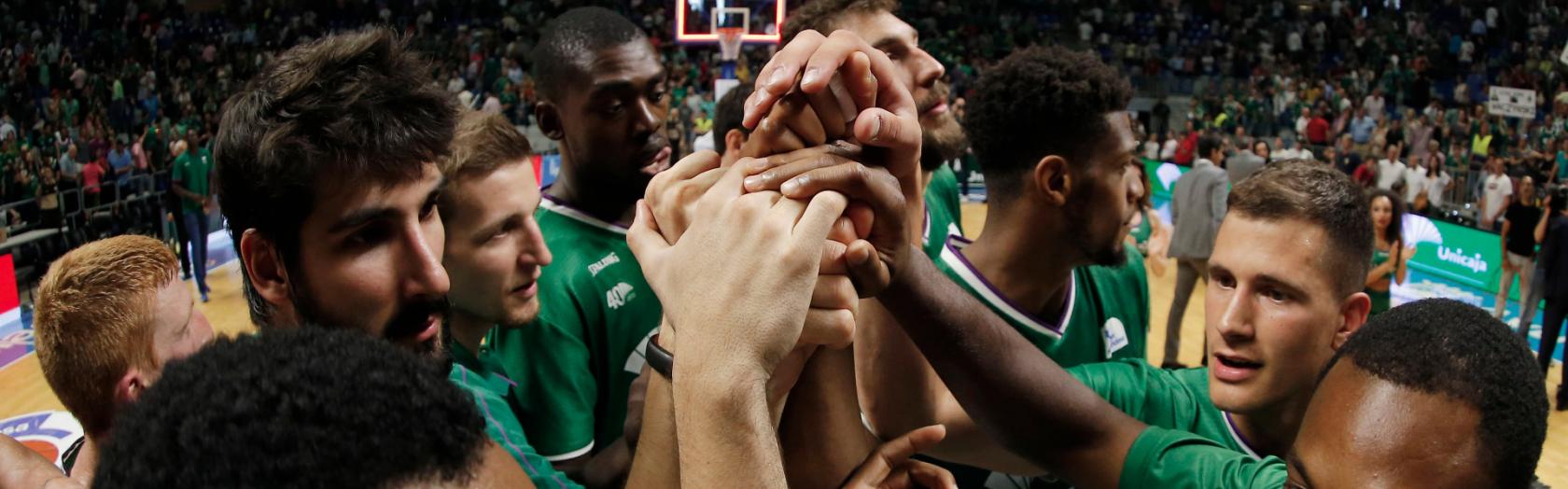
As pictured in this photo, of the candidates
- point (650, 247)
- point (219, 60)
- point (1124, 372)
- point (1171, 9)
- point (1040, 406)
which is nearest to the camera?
point (650, 247)

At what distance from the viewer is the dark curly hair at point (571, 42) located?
10.6 ft

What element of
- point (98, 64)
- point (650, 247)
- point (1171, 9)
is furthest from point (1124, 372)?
point (1171, 9)

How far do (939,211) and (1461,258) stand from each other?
325 inches

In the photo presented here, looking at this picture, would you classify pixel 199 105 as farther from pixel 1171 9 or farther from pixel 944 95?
pixel 1171 9

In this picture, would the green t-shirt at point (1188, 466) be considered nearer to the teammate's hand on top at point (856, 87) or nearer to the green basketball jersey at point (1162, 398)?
the green basketball jersey at point (1162, 398)

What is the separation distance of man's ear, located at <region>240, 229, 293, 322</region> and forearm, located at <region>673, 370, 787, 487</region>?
2.65 feet

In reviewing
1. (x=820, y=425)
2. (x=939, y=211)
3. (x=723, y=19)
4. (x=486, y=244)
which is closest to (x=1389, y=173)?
(x=723, y=19)

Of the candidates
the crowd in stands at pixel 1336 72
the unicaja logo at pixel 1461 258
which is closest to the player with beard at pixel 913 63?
the unicaja logo at pixel 1461 258

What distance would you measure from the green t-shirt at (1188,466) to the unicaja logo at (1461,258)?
1012cm

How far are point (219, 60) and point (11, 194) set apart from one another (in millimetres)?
9293

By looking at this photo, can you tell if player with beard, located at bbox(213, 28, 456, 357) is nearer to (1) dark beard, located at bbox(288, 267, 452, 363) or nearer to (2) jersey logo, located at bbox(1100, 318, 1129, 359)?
(1) dark beard, located at bbox(288, 267, 452, 363)

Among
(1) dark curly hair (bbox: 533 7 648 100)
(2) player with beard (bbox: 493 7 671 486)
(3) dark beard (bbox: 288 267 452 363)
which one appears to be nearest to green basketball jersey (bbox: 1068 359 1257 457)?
(2) player with beard (bbox: 493 7 671 486)

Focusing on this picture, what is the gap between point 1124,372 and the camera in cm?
244

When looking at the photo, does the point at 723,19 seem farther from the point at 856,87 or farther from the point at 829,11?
the point at 856,87
